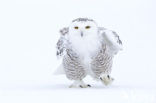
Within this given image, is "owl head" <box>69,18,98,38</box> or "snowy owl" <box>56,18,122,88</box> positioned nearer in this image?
"owl head" <box>69,18,98,38</box>

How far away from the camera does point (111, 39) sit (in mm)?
6648

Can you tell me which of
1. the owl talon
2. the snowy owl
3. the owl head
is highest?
the owl head

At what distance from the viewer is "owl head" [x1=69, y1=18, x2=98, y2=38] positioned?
639cm

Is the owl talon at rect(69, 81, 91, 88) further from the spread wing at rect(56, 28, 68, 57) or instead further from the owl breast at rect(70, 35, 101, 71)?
the spread wing at rect(56, 28, 68, 57)

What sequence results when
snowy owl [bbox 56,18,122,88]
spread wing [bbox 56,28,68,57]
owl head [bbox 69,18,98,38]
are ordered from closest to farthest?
owl head [bbox 69,18,98,38]
snowy owl [bbox 56,18,122,88]
spread wing [bbox 56,28,68,57]

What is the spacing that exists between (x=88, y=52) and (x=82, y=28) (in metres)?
0.35

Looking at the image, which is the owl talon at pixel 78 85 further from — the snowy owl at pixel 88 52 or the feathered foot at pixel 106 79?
the feathered foot at pixel 106 79

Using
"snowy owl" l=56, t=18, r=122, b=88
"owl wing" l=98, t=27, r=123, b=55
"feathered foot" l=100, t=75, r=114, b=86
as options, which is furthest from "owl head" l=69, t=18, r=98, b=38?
"feathered foot" l=100, t=75, r=114, b=86

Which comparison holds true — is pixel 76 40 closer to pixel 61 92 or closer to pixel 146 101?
pixel 61 92

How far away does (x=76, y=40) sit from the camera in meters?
6.59

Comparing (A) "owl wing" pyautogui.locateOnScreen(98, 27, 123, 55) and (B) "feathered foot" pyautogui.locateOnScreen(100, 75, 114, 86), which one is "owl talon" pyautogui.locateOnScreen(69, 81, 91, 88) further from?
(A) "owl wing" pyautogui.locateOnScreen(98, 27, 123, 55)

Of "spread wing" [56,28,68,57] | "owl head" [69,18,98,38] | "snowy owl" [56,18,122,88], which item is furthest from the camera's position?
"spread wing" [56,28,68,57]

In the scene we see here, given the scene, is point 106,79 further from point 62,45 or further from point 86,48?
point 62,45

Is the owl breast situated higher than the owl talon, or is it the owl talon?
the owl breast
